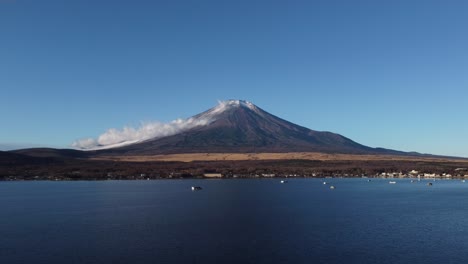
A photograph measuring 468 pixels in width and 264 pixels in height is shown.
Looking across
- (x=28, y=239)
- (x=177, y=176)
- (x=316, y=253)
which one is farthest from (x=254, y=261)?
(x=177, y=176)

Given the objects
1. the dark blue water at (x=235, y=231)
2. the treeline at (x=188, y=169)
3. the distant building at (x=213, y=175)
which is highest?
the treeline at (x=188, y=169)

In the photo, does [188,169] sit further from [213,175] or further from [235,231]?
[235,231]

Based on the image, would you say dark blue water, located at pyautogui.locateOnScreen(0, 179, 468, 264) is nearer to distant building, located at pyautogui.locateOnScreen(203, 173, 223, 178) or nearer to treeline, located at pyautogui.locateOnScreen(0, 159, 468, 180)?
distant building, located at pyautogui.locateOnScreen(203, 173, 223, 178)

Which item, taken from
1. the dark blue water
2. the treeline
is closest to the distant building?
the treeline

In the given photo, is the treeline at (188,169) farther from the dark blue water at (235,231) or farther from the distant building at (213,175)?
the dark blue water at (235,231)

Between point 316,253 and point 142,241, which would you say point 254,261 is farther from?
point 142,241

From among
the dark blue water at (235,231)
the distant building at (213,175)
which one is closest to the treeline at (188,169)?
the distant building at (213,175)

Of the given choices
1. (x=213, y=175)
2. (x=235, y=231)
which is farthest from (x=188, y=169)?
(x=235, y=231)

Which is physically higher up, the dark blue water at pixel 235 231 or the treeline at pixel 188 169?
the treeline at pixel 188 169
